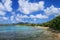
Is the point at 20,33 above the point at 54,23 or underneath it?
underneath

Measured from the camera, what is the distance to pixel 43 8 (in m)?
9.41

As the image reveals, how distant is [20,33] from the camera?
31.2 feet

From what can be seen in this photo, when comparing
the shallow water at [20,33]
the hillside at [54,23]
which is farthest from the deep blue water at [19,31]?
the hillside at [54,23]

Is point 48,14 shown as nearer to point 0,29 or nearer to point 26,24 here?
point 26,24

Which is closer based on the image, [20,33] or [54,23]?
[20,33]

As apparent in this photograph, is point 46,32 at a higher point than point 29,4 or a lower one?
lower

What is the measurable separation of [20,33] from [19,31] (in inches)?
3.0

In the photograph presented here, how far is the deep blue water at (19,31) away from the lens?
9.45m

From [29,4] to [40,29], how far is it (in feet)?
2.80

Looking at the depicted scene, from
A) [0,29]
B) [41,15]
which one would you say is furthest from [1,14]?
[41,15]

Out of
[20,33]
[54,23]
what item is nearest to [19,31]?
[20,33]

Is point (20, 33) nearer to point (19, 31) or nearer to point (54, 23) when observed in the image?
point (19, 31)

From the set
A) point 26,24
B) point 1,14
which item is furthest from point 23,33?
point 1,14

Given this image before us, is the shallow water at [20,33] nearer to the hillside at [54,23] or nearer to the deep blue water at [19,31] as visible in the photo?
the deep blue water at [19,31]
